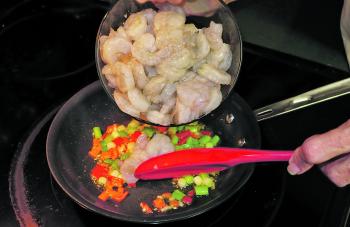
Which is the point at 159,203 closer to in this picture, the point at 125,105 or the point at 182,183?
the point at 182,183

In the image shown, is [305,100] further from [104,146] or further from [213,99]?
[104,146]

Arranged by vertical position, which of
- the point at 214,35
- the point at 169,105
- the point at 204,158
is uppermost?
the point at 214,35

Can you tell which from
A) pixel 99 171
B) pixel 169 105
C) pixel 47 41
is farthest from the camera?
pixel 47 41

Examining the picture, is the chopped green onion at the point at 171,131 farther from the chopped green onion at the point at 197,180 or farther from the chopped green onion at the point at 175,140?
the chopped green onion at the point at 197,180

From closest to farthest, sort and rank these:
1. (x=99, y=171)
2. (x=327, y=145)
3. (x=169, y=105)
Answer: (x=327, y=145)
(x=169, y=105)
(x=99, y=171)

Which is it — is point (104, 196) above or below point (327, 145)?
below

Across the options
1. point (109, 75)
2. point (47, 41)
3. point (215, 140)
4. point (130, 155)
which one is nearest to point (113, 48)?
point (109, 75)

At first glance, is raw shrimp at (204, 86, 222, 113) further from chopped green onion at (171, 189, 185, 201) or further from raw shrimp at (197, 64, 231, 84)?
chopped green onion at (171, 189, 185, 201)

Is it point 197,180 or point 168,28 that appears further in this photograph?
point 197,180
